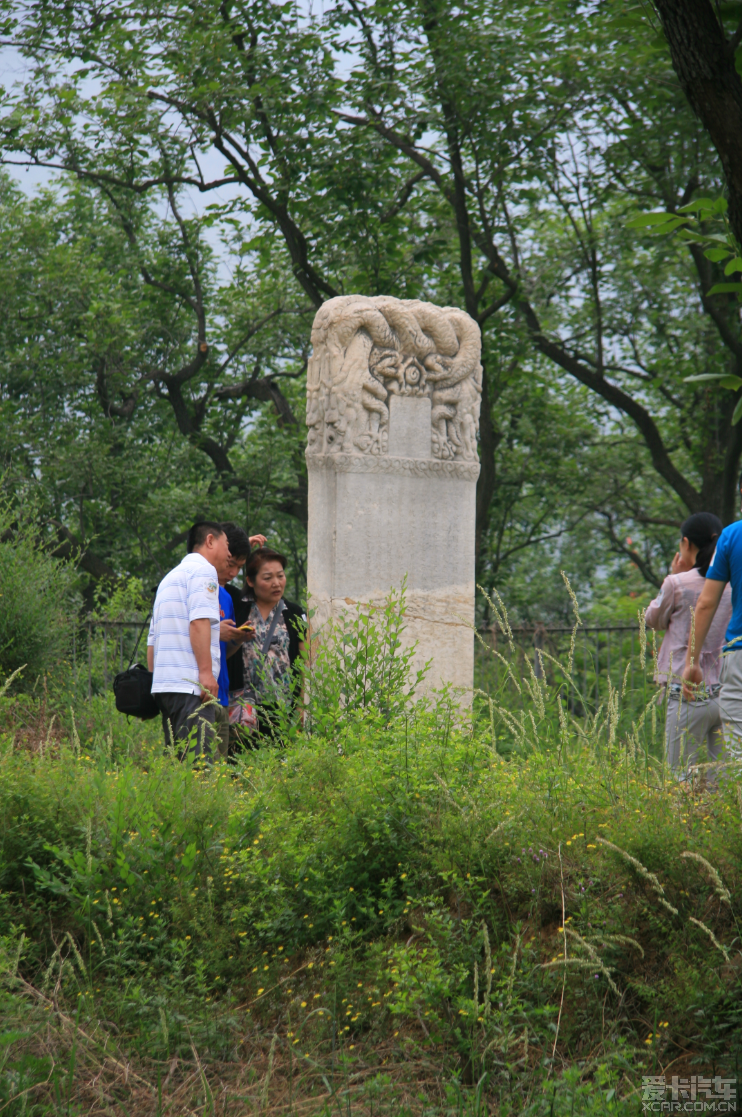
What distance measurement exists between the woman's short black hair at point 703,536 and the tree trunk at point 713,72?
305cm

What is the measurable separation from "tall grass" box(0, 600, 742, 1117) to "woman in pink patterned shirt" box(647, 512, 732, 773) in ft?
4.20

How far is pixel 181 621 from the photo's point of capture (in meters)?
4.82

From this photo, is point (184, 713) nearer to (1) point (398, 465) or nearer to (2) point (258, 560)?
(2) point (258, 560)

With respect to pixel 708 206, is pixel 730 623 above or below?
below

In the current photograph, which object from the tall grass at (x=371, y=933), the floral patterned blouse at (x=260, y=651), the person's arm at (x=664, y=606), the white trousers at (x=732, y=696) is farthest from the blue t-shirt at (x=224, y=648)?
the white trousers at (x=732, y=696)

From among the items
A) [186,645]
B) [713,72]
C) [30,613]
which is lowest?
[30,613]

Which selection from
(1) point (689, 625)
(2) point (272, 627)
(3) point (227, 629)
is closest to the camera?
(1) point (689, 625)

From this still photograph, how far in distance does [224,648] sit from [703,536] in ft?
8.54

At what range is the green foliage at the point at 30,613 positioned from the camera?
24.3ft

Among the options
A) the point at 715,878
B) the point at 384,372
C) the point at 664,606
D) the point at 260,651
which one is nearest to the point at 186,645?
the point at 260,651

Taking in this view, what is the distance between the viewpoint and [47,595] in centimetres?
772

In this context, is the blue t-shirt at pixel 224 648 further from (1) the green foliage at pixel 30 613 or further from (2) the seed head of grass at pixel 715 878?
(2) the seed head of grass at pixel 715 878

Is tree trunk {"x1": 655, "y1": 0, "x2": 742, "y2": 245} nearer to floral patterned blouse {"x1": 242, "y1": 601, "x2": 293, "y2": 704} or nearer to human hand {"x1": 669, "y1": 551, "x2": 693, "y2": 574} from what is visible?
human hand {"x1": 669, "y1": 551, "x2": 693, "y2": 574}

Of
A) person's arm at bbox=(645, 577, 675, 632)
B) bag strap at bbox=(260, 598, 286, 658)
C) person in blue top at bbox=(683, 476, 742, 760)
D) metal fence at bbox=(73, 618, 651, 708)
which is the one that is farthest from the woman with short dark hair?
metal fence at bbox=(73, 618, 651, 708)
